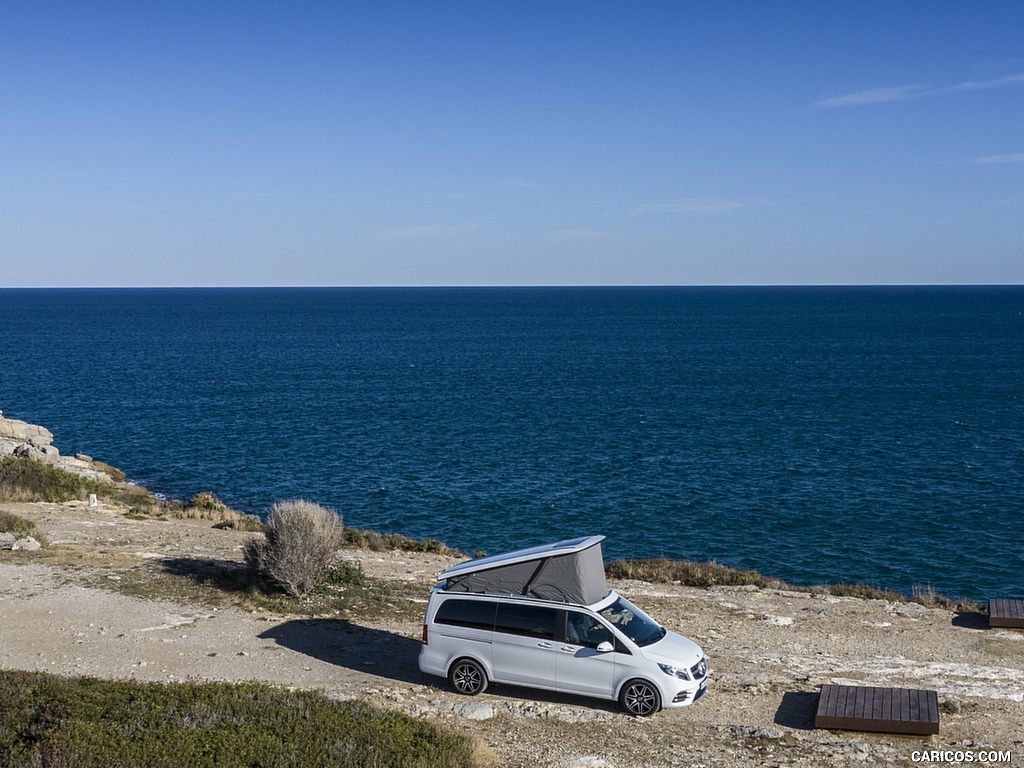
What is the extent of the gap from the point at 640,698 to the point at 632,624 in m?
1.17

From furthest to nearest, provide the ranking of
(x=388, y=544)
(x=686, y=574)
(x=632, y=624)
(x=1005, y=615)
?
(x=388, y=544) < (x=686, y=574) < (x=1005, y=615) < (x=632, y=624)

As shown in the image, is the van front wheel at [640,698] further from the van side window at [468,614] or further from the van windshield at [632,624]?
the van side window at [468,614]

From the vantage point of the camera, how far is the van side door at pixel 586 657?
1515 centimetres

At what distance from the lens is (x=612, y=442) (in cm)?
5544

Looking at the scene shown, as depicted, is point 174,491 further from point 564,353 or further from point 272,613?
point 564,353

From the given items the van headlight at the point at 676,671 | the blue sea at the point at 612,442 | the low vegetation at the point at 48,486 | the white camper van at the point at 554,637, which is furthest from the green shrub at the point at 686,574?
the low vegetation at the point at 48,486

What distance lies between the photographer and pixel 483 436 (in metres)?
57.8

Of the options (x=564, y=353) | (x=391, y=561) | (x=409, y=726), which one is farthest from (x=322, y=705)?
(x=564, y=353)

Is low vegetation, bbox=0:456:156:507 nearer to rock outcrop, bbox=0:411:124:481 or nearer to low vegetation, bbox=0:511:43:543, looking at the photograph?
rock outcrop, bbox=0:411:124:481

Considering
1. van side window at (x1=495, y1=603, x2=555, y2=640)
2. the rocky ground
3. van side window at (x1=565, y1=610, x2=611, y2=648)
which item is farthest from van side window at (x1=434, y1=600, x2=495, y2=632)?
van side window at (x1=565, y1=610, x2=611, y2=648)

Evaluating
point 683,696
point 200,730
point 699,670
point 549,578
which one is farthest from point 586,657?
point 200,730

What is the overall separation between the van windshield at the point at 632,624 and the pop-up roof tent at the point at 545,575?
349 mm

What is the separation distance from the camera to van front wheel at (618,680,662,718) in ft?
49.2

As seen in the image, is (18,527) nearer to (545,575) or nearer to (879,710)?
(545,575)
